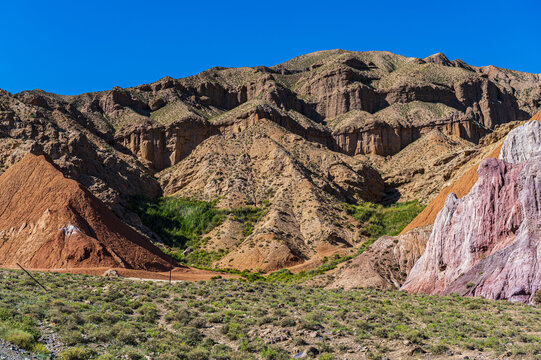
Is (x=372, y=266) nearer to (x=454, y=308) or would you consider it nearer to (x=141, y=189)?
(x=454, y=308)

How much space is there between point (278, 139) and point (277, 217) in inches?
1158

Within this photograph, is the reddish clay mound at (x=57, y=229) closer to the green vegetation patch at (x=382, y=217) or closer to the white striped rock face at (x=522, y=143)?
the green vegetation patch at (x=382, y=217)

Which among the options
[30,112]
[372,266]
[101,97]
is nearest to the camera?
[372,266]

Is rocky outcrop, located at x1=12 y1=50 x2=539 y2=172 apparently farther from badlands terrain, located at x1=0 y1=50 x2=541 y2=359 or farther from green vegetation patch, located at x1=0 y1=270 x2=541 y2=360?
green vegetation patch, located at x1=0 y1=270 x2=541 y2=360

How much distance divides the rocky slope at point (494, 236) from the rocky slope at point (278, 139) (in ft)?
73.6

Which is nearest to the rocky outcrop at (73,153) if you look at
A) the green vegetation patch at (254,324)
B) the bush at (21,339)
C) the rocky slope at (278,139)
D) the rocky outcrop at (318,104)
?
the rocky slope at (278,139)

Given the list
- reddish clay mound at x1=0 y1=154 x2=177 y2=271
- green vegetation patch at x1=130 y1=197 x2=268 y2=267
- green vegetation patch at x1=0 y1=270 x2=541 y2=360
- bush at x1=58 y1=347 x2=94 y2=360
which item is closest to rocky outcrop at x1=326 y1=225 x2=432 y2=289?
green vegetation patch at x1=0 y1=270 x2=541 y2=360

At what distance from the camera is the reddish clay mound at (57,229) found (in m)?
46.8

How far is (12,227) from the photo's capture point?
52.2 metres

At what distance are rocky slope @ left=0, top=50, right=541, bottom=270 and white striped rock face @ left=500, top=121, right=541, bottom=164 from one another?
82.8 feet

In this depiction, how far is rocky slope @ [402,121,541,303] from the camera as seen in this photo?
91.4 feet

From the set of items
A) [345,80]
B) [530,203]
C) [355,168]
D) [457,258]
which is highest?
[345,80]

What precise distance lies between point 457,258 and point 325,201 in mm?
39556

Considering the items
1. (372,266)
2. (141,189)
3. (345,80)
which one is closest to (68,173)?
(141,189)
